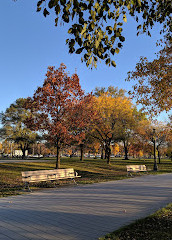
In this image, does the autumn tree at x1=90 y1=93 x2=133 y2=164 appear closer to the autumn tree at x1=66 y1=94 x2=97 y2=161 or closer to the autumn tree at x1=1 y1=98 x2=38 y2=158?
the autumn tree at x1=66 y1=94 x2=97 y2=161

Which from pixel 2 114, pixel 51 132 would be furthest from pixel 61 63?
pixel 2 114

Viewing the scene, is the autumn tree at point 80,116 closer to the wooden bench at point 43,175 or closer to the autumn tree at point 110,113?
the wooden bench at point 43,175

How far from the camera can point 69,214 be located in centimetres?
653

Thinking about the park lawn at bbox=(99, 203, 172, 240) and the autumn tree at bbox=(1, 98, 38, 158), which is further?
the autumn tree at bbox=(1, 98, 38, 158)

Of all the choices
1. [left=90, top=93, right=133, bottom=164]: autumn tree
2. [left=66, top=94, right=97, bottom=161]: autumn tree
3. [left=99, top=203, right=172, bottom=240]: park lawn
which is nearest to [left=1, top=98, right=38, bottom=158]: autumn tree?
[left=90, top=93, right=133, bottom=164]: autumn tree

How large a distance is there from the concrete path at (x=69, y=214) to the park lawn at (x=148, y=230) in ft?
0.97

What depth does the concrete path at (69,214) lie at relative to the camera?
16.3 feet

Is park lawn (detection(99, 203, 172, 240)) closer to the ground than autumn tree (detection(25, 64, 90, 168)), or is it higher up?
closer to the ground

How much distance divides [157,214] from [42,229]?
10.9 ft

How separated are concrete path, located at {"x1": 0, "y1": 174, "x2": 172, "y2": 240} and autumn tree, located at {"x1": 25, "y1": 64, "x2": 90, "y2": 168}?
9405mm

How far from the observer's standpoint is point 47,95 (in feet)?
61.0

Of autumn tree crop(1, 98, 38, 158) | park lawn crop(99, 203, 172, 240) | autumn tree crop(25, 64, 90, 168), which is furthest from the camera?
autumn tree crop(1, 98, 38, 158)

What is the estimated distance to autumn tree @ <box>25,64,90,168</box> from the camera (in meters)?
18.6

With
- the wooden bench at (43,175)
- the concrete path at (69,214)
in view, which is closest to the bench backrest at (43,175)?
the wooden bench at (43,175)
